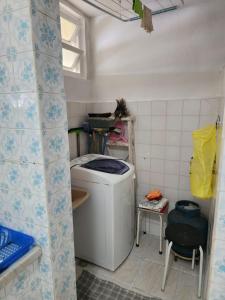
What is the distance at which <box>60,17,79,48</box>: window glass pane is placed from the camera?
7.35 feet

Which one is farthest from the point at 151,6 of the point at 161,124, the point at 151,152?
the point at 151,152

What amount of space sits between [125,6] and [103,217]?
6.20 ft

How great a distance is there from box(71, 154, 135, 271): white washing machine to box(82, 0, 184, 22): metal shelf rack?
1.39m

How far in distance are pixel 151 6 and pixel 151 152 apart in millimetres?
1396

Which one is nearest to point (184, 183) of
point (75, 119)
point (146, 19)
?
point (75, 119)

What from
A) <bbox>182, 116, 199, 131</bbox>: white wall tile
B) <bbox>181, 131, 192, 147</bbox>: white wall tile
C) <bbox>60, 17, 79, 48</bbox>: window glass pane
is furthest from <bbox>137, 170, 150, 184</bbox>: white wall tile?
<bbox>60, 17, 79, 48</bbox>: window glass pane

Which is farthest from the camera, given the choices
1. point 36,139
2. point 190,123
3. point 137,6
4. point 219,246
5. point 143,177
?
A: point 143,177

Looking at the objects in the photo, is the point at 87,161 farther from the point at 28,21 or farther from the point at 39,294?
the point at 28,21

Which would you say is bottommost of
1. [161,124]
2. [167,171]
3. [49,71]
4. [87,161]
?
[167,171]

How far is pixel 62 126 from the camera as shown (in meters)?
1.04

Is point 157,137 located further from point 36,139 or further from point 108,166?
point 36,139

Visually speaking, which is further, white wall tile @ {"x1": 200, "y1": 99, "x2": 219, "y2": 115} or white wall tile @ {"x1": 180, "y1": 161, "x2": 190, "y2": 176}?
white wall tile @ {"x1": 180, "y1": 161, "x2": 190, "y2": 176}

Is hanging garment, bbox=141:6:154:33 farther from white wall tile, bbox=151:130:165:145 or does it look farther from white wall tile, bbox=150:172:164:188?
white wall tile, bbox=150:172:164:188

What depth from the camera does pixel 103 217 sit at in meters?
1.83
